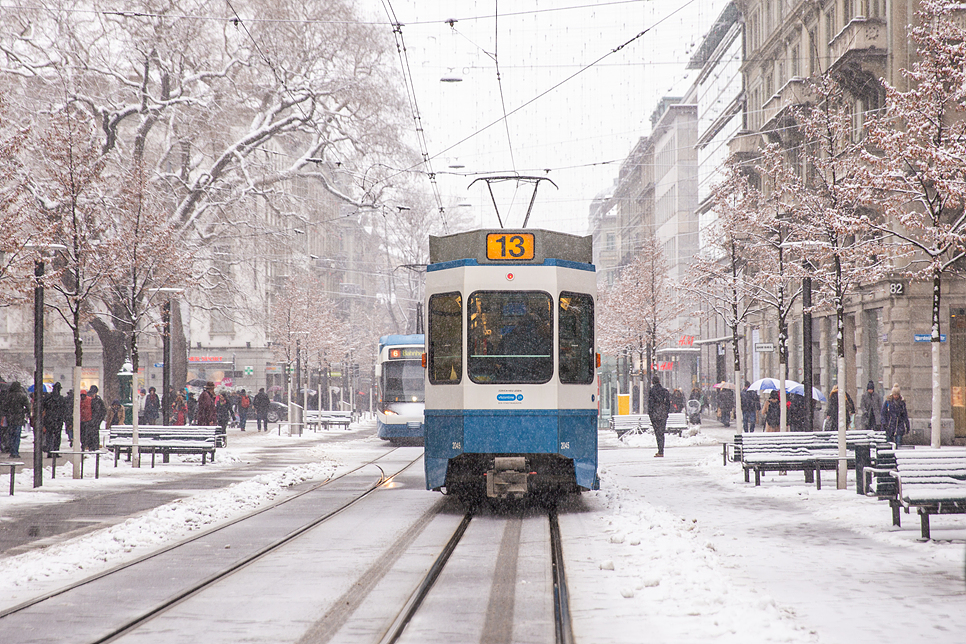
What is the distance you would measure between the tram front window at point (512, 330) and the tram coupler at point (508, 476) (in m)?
1.07

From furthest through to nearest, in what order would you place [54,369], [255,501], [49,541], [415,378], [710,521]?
[54,369]
[415,378]
[255,501]
[710,521]
[49,541]

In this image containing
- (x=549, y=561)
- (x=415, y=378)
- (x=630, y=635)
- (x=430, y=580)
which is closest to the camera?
(x=630, y=635)

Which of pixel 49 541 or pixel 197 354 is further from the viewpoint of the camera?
pixel 197 354

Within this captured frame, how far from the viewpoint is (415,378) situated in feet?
104

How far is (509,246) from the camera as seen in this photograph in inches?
540

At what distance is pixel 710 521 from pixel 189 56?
76.6ft

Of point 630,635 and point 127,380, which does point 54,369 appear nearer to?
point 127,380

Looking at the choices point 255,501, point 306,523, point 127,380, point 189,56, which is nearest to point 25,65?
point 189,56

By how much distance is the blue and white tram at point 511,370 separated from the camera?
13.3 meters

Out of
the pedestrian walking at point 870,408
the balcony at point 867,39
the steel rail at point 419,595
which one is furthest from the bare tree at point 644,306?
the steel rail at point 419,595

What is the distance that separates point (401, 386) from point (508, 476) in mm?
18715

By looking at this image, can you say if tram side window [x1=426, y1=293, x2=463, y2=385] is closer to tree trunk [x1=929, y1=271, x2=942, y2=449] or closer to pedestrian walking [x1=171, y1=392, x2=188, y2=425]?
tree trunk [x1=929, y1=271, x2=942, y2=449]

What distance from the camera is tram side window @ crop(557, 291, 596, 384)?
13.5m

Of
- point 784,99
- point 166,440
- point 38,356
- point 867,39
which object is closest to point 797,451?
point 38,356
